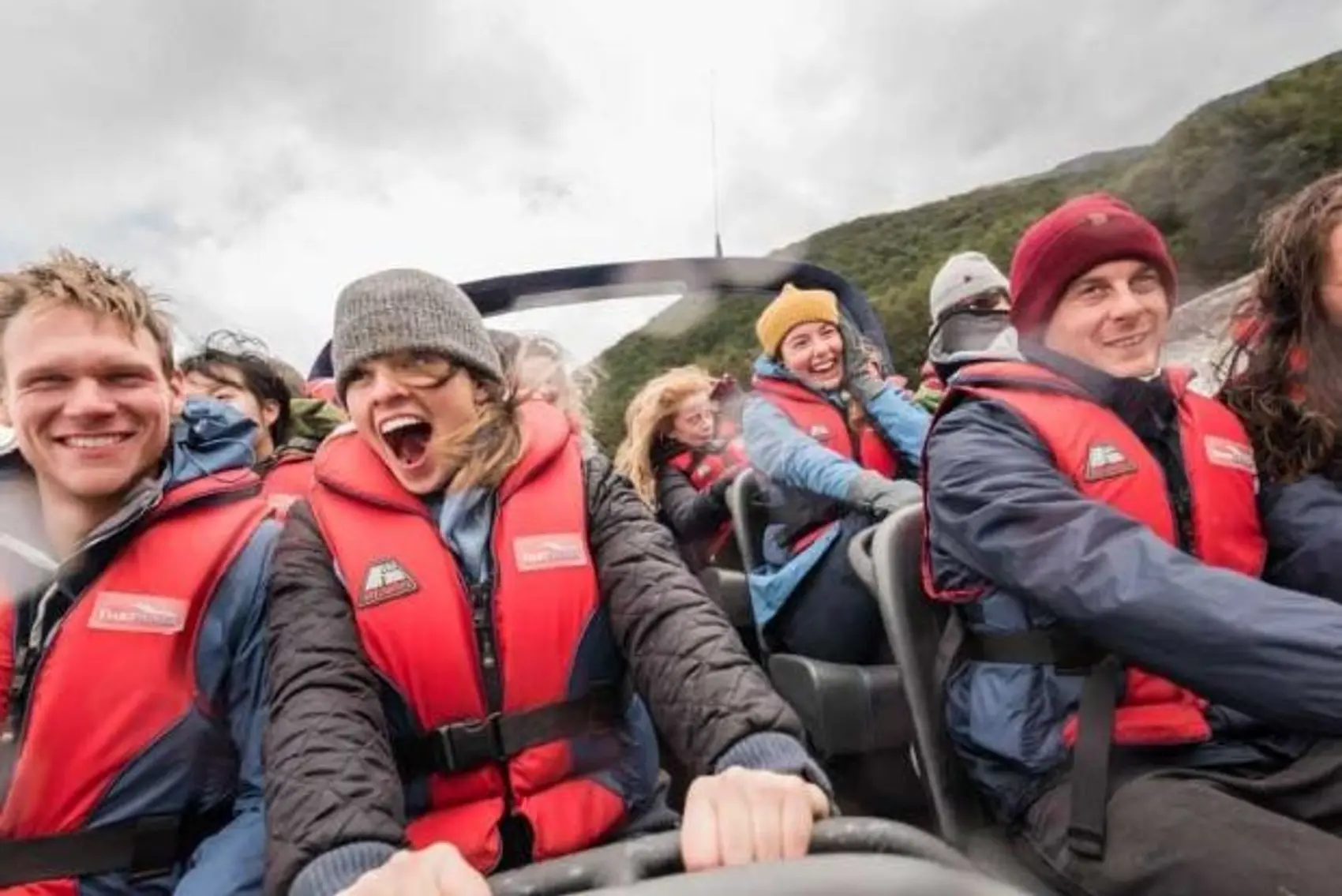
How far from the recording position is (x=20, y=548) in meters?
1.64

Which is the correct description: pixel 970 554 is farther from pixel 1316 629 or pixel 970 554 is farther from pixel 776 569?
pixel 776 569

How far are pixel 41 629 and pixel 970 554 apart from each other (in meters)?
1.56

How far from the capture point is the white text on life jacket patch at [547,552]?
5.69 ft

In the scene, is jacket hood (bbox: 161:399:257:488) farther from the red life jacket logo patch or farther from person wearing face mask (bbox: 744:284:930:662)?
the red life jacket logo patch

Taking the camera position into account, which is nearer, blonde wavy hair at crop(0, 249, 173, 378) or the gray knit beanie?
blonde wavy hair at crop(0, 249, 173, 378)

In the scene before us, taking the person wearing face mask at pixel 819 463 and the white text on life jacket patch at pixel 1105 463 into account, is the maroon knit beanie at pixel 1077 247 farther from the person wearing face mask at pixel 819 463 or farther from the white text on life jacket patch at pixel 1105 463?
the person wearing face mask at pixel 819 463

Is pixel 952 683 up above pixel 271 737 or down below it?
below

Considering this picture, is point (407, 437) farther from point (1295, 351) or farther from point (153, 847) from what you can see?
point (1295, 351)

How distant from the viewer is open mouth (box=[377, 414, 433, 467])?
1796 millimetres

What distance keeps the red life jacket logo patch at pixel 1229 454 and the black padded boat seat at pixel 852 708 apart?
1.19 meters

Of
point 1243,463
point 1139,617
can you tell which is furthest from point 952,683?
point 1243,463

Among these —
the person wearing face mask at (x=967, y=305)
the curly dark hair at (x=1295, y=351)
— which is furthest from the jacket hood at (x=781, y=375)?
the curly dark hair at (x=1295, y=351)

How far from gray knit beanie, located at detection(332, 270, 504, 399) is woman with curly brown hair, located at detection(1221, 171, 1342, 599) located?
1.61 meters

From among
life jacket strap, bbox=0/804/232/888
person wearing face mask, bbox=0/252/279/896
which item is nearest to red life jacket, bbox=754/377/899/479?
person wearing face mask, bbox=0/252/279/896
